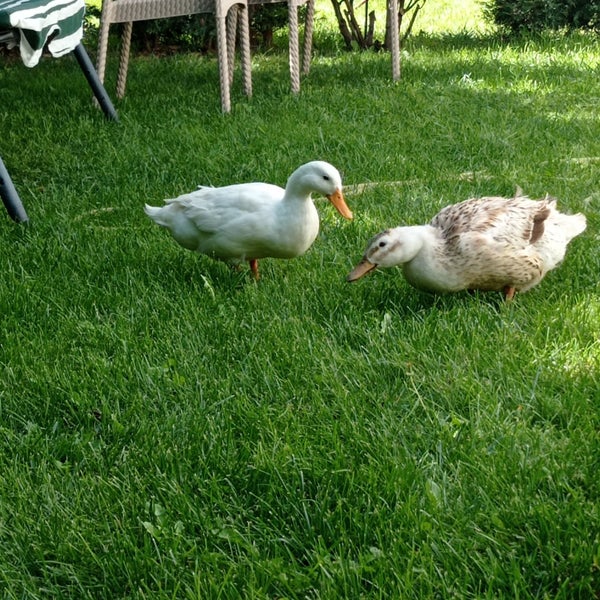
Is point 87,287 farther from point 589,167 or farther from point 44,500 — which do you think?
point 589,167

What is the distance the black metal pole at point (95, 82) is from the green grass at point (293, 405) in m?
1.21

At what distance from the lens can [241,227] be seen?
357 cm

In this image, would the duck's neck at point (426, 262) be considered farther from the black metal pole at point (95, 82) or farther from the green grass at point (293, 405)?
the black metal pole at point (95, 82)

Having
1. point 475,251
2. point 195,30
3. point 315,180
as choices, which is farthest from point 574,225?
point 195,30

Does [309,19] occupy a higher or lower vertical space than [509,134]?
higher

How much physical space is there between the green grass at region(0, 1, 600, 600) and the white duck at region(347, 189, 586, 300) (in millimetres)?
112

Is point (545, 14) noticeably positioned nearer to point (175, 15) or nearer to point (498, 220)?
point (175, 15)

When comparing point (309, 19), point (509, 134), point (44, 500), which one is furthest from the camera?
point (309, 19)

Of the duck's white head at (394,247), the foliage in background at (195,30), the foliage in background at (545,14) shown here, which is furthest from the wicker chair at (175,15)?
the foliage in background at (545,14)

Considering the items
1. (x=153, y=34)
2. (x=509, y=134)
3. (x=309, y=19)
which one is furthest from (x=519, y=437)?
(x=153, y=34)

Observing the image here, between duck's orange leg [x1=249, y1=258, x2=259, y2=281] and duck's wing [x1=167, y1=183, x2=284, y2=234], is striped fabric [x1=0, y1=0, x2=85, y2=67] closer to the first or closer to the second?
duck's wing [x1=167, y1=183, x2=284, y2=234]

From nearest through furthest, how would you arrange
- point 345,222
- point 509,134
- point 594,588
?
point 594,588, point 345,222, point 509,134

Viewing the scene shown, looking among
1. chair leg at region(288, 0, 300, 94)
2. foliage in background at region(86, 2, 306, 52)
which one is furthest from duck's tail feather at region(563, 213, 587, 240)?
foliage in background at region(86, 2, 306, 52)

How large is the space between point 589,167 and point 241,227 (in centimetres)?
235
